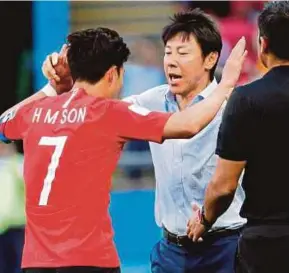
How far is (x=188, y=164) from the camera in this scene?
5.68 metres

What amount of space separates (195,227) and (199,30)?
1.19 m

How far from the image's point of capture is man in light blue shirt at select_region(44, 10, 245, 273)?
5660 millimetres

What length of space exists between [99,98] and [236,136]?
0.67 meters

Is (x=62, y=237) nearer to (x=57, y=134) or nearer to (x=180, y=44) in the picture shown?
(x=57, y=134)

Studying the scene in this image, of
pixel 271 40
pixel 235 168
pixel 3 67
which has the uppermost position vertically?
pixel 271 40

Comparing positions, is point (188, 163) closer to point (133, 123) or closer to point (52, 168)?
point (133, 123)

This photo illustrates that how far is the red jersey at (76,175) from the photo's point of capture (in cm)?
481

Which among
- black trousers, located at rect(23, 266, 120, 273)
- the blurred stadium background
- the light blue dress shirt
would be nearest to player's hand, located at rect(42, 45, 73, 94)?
the light blue dress shirt

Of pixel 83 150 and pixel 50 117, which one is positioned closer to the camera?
pixel 83 150

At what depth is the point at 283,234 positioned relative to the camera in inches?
188

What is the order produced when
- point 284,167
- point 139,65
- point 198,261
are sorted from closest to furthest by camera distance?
1. point 284,167
2. point 198,261
3. point 139,65

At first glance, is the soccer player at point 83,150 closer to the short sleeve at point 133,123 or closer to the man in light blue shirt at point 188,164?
the short sleeve at point 133,123

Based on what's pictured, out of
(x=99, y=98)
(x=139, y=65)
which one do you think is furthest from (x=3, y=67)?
(x=99, y=98)

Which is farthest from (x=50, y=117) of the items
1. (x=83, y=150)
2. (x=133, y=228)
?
(x=133, y=228)
